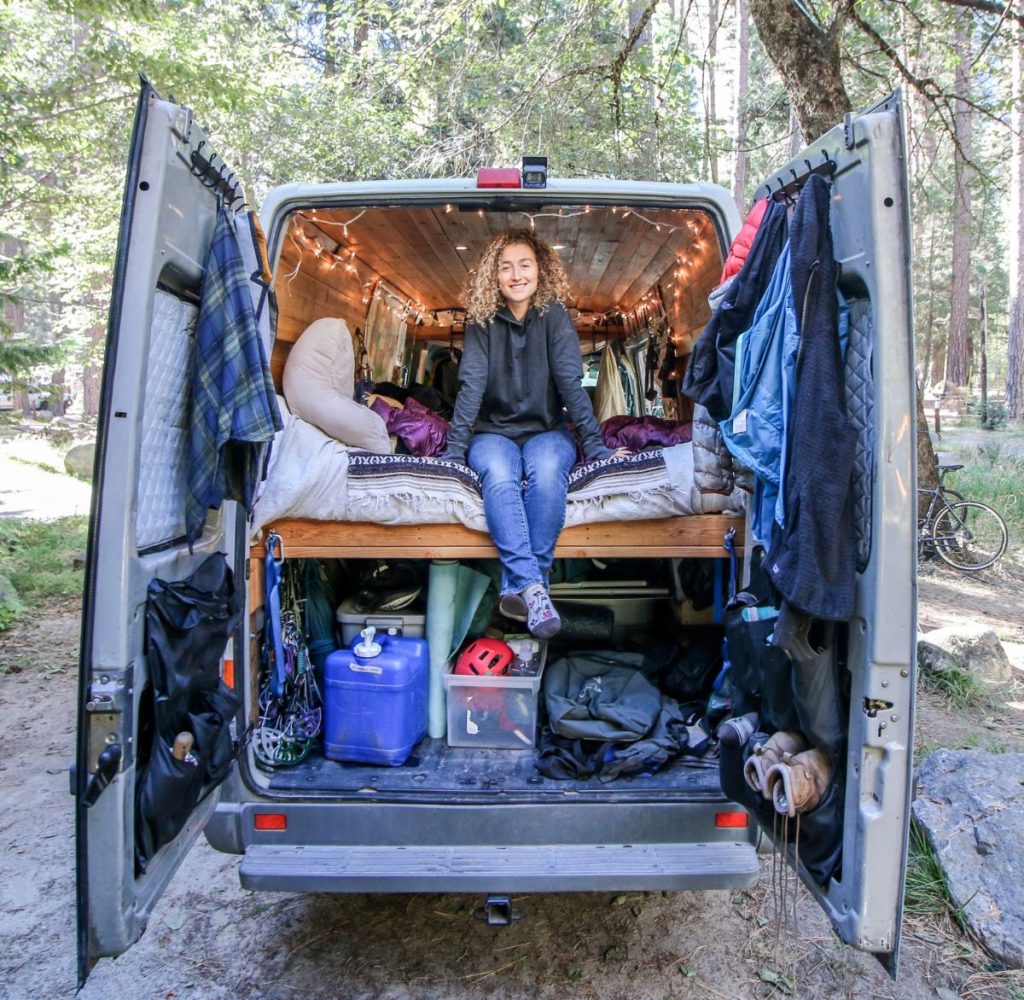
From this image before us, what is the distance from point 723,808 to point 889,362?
4.06 feet

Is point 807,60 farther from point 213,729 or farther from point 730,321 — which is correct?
point 213,729

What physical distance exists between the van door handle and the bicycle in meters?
6.75

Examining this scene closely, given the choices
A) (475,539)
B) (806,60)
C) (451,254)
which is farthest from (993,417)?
(475,539)

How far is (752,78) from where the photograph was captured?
53.6 feet

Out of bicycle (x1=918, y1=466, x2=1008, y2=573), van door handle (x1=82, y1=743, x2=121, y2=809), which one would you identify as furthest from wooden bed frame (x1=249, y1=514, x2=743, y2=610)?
bicycle (x1=918, y1=466, x2=1008, y2=573)

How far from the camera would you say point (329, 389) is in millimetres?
3189

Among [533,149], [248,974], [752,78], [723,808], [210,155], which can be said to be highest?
[752,78]

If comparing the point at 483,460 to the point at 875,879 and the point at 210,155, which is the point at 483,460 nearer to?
the point at 210,155

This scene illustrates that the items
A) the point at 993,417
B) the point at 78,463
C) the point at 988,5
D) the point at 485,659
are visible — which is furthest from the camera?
the point at 993,417

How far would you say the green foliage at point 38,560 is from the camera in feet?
21.6

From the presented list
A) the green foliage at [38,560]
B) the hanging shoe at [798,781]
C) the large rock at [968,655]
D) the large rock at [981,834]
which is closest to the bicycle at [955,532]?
the large rock at [968,655]

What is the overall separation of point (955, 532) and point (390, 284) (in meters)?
5.48

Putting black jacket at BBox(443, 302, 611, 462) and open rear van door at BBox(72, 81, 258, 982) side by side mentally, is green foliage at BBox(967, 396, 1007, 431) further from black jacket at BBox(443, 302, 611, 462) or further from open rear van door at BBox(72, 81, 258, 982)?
open rear van door at BBox(72, 81, 258, 982)

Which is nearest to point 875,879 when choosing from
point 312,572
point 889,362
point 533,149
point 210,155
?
point 889,362
